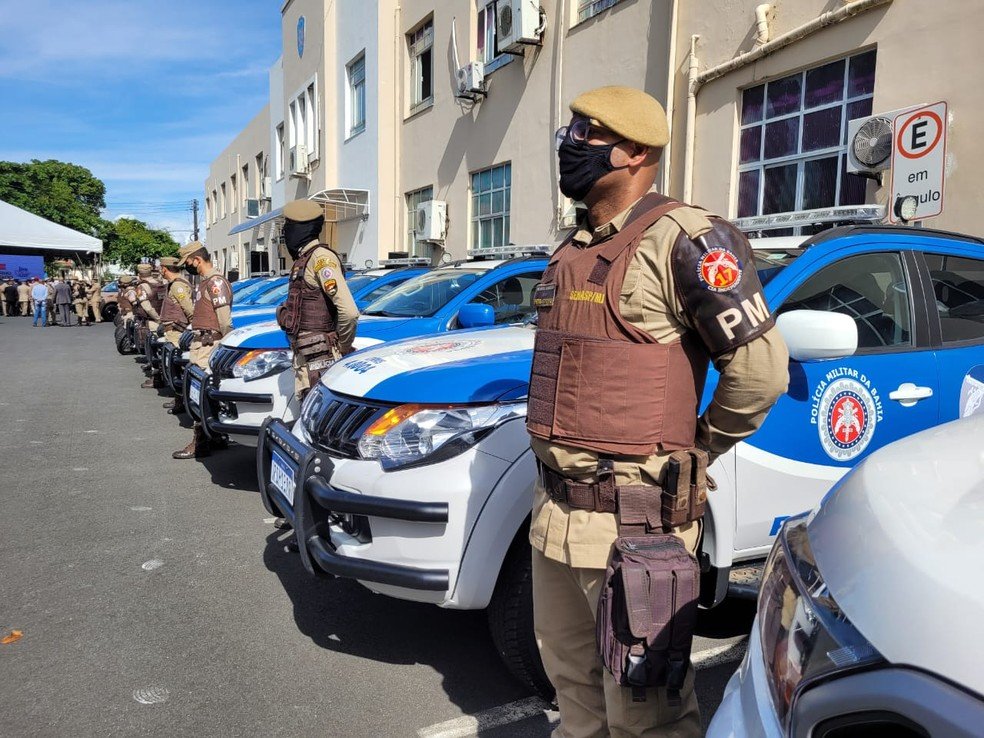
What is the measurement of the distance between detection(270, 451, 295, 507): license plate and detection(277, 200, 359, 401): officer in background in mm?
1360

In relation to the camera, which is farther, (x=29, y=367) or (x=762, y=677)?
(x=29, y=367)

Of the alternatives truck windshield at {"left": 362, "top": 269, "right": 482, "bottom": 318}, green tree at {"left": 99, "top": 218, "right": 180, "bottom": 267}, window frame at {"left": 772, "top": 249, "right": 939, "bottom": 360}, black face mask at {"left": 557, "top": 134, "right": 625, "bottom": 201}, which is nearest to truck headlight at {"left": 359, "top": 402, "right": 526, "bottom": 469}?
black face mask at {"left": 557, "top": 134, "right": 625, "bottom": 201}

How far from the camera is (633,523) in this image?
5.62ft

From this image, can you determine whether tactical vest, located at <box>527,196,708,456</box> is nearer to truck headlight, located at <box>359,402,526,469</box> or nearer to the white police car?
the white police car

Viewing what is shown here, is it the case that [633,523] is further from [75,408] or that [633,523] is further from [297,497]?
[75,408]

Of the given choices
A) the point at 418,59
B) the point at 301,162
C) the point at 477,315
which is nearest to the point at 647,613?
the point at 477,315

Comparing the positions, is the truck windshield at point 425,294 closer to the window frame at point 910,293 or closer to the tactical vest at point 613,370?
the window frame at point 910,293

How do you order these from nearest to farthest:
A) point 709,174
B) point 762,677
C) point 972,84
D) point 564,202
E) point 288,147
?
point 762,677, point 972,84, point 709,174, point 564,202, point 288,147

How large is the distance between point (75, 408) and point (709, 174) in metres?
7.49

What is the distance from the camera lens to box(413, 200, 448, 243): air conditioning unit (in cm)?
1390

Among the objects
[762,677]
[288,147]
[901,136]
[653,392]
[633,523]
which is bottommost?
[762,677]

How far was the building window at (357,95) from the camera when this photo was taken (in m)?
17.7

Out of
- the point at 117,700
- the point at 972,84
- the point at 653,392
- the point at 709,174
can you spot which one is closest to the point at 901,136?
the point at 972,84

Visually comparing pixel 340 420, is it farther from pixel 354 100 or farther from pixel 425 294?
pixel 354 100
